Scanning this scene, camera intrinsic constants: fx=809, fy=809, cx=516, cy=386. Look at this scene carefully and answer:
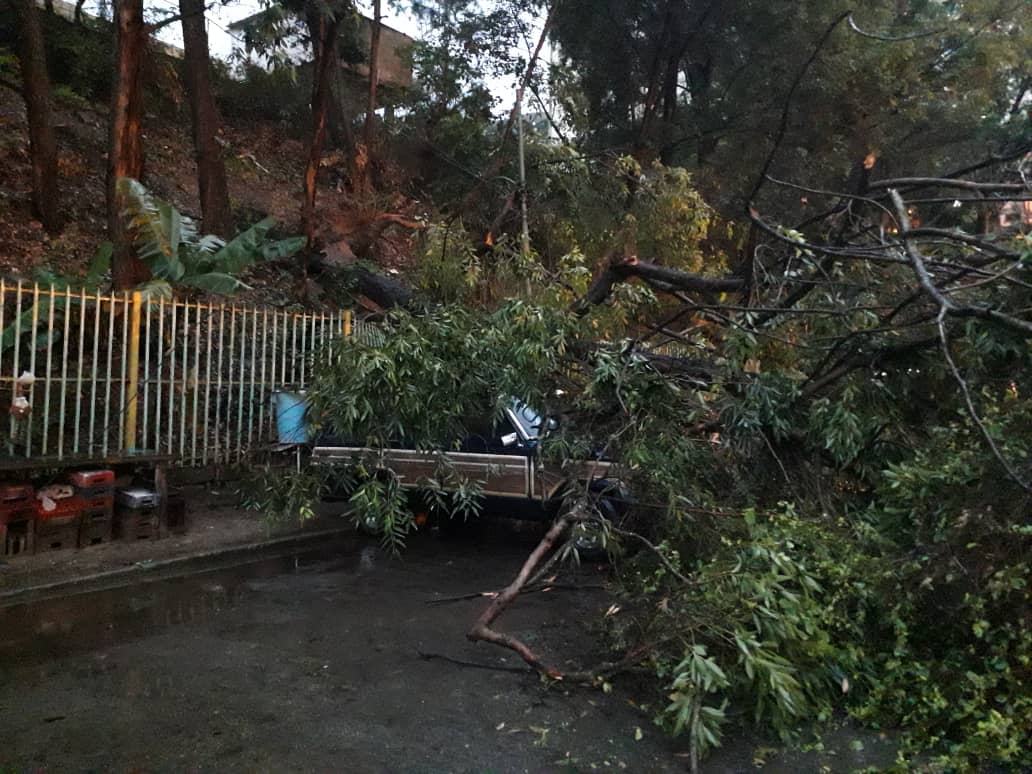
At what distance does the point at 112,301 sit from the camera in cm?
815

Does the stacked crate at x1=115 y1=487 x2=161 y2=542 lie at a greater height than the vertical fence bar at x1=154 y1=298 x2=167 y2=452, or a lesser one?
lesser

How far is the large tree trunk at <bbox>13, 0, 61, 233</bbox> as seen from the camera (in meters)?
12.1

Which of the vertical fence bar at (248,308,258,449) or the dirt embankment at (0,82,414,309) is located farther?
the dirt embankment at (0,82,414,309)

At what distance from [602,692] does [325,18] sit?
11578 mm

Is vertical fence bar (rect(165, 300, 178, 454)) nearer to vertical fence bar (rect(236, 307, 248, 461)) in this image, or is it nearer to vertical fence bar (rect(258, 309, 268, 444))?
vertical fence bar (rect(236, 307, 248, 461))

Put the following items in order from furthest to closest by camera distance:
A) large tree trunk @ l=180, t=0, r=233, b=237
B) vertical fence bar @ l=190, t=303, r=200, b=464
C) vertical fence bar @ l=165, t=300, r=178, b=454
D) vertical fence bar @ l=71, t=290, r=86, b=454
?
large tree trunk @ l=180, t=0, r=233, b=237, vertical fence bar @ l=190, t=303, r=200, b=464, vertical fence bar @ l=165, t=300, r=178, b=454, vertical fence bar @ l=71, t=290, r=86, b=454

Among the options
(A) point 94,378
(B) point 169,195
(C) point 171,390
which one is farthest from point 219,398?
(B) point 169,195

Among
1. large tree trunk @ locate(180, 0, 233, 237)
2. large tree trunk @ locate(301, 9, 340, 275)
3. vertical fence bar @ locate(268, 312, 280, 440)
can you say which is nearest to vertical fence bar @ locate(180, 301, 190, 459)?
vertical fence bar @ locate(268, 312, 280, 440)

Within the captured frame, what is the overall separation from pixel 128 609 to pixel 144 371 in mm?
2972

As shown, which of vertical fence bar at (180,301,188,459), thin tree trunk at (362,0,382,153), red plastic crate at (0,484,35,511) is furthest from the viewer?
thin tree trunk at (362,0,382,153)

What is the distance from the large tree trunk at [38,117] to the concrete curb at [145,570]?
7701 millimetres

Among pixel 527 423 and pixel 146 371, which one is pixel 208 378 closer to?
pixel 146 371

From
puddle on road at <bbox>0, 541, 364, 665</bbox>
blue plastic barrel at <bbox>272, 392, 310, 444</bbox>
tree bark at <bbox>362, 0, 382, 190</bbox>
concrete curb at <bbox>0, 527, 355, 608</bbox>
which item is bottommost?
puddle on road at <bbox>0, 541, 364, 665</bbox>

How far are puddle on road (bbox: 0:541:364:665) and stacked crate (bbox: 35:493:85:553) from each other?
972 millimetres
